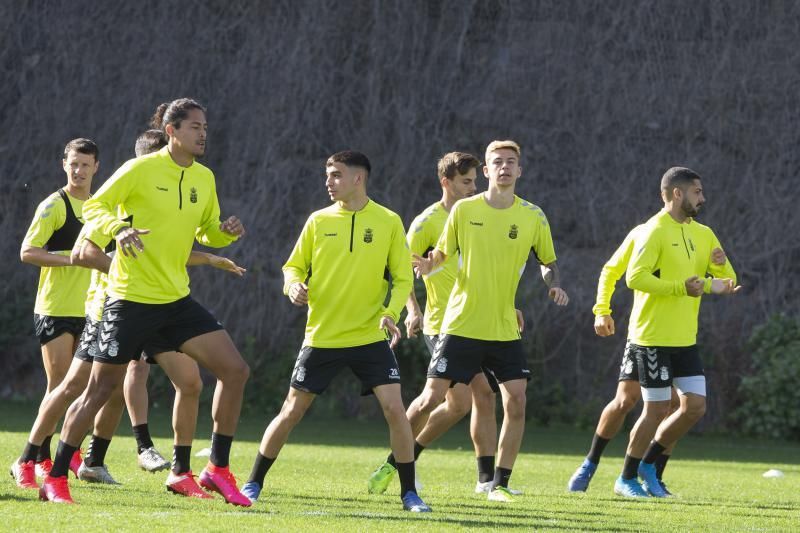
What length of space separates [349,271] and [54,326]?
251 centimetres

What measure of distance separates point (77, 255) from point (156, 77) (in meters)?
13.3

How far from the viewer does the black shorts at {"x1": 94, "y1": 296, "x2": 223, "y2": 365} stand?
25.0 ft

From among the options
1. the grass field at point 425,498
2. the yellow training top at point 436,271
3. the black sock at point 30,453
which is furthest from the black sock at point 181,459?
the yellow training top at point 436,271

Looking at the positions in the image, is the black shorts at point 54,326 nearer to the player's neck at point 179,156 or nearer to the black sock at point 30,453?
the black sock at point 30,453

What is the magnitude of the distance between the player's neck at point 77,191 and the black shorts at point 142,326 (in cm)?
189

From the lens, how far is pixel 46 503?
7.49 meters

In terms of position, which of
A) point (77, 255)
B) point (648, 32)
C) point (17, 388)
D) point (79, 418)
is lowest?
point (17, 388)

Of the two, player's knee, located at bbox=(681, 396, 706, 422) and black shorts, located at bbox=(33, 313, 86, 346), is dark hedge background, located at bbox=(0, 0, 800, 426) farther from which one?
black shorts, located at bbox=(33, 313, 86, 346)

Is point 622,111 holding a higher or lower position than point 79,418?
higher

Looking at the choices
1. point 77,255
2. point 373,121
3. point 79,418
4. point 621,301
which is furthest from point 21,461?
point 373,121

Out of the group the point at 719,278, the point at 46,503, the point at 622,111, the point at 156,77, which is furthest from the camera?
the point at 156,77

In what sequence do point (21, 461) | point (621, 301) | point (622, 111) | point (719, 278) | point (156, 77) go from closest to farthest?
point (21, 461), point (719, 278), point (621, 301), point (622, 111), point (156, 77)

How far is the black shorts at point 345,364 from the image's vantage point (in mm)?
7945

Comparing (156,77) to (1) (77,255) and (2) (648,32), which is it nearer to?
(2) (648,32)
